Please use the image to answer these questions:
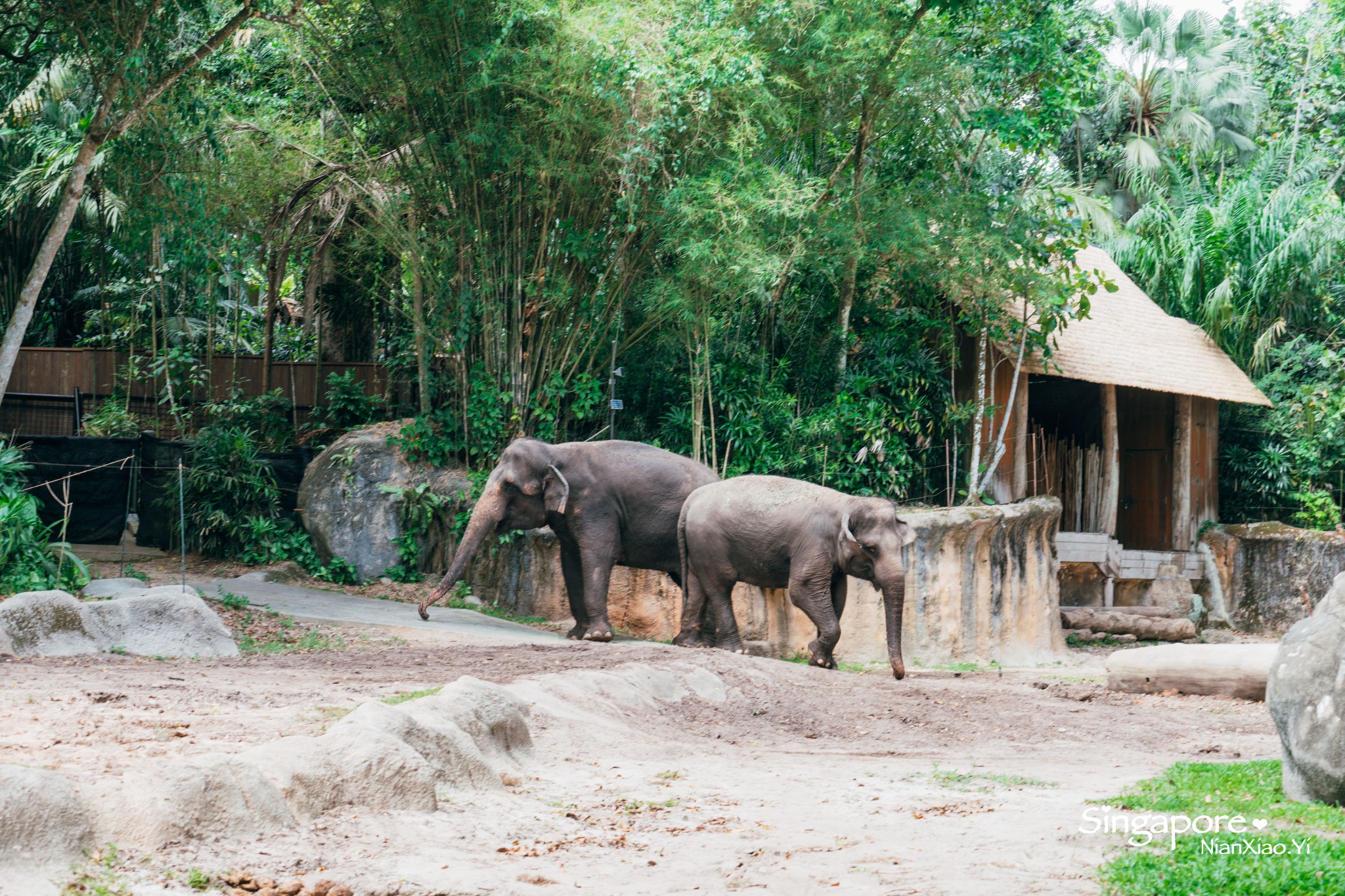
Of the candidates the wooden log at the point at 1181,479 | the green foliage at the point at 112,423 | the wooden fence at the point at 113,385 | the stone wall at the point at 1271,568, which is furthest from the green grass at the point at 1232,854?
the green foliage at the point at 112,423

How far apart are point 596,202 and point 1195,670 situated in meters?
7.28

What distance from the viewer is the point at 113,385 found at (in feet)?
55.8

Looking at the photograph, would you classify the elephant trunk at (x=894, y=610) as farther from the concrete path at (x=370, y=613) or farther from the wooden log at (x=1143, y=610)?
the wooden log at (x=1143, y=610)

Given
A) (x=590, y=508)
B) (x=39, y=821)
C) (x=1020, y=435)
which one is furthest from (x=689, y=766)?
(x=1020, y=435)

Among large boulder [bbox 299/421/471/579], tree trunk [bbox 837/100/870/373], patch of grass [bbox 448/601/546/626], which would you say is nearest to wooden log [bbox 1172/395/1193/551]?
tree trunk [bbox 837/100/870/373]

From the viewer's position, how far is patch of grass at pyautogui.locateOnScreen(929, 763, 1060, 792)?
245 inches

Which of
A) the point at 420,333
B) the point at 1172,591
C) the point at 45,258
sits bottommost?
the point at 1172,591

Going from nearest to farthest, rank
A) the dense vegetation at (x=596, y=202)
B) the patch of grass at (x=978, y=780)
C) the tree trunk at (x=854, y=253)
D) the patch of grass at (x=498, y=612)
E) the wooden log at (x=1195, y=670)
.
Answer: the patch of grass at (x=978, y=780), the wooden log at (x=1195, y=670), the dense vegetation at (x=596, y=202), the patch of grass at (x=498, y=612), the tree trunk at (x=854, y=253)

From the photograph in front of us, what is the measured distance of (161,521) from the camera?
15055 millimetres

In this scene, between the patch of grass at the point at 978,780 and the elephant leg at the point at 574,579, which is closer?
the patch of grass at the point at 978,780

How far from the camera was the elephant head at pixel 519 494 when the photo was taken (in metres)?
11.4

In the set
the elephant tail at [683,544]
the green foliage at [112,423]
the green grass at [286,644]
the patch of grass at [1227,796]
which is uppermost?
the green foliage at [112,423]

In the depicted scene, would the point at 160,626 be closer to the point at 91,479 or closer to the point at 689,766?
the point at 689,766

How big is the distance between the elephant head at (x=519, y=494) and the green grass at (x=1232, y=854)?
20.8ft
